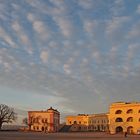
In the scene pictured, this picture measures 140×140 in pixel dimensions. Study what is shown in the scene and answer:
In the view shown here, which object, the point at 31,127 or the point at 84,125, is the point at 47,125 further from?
the point at 84,125

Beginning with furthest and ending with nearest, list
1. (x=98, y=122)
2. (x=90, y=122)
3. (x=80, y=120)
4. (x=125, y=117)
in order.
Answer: (x=80, y=120) < (x=90, y=122) < (x=98, y=122) < (x=125, y=117)

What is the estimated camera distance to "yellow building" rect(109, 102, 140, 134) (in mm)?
110250

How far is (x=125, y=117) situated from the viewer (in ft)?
369

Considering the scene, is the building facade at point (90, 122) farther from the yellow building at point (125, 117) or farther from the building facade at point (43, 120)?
the yellow building at point (125, 117)

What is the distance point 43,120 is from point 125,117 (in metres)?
31.7

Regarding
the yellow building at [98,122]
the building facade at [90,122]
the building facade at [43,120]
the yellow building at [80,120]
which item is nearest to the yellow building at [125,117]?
the building facade at [43,120]

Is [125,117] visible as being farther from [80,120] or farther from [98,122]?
[80,120]

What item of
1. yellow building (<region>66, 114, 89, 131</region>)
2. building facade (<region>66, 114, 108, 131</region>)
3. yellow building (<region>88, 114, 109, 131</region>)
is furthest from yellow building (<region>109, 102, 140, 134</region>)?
yellow building (<region>66, 114, 89, 131</region>)

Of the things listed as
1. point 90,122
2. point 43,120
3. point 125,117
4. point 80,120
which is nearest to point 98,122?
point 90,122

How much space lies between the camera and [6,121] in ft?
375

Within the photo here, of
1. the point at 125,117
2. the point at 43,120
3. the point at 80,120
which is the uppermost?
the point at 80,120

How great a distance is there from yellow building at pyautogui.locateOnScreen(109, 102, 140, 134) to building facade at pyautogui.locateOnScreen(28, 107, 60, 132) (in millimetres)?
22994

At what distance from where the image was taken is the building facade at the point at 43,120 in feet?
413

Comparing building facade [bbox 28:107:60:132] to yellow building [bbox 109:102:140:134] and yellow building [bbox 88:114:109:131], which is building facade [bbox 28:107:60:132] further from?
yellow building [bbox 109:102:140:134]
